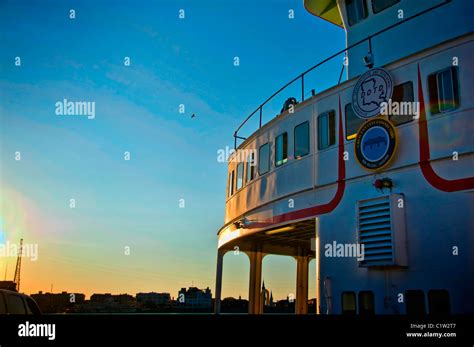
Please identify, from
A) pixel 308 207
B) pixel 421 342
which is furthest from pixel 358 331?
pixel 308 207

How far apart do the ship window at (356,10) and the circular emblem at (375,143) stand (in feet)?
14.6

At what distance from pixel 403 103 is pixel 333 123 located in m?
2.20

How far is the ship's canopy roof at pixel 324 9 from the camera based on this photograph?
1711 centimetres

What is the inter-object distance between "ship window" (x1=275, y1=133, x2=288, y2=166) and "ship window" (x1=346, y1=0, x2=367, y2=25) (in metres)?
4.17

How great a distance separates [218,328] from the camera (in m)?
4.29

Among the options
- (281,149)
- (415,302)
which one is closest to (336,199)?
(281,149)

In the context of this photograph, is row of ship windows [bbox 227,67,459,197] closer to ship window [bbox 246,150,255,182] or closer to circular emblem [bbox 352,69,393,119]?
ship window [bbox 246,150,255,182]

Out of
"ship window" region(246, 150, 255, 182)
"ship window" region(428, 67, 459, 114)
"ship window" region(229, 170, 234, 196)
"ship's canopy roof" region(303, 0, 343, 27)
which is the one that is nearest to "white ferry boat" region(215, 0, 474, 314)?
"ship window" region(428, 67, 459, 114)

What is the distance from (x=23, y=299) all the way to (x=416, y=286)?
7.86 meters

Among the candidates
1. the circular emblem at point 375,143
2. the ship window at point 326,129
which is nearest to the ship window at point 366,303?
the circular emblem at point 375,143

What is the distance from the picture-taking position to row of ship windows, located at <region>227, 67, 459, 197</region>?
10.0 metres

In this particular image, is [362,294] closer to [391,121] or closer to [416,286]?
[416,286]

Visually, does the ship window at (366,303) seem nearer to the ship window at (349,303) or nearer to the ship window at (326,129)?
the ship window at (349,303)

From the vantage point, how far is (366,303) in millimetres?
10711
